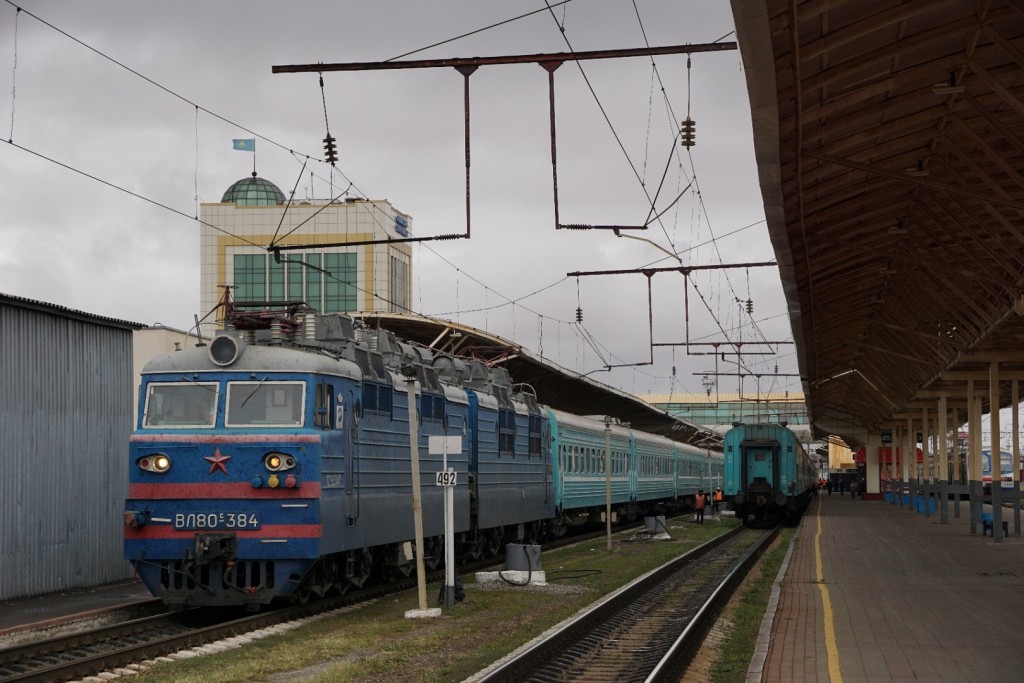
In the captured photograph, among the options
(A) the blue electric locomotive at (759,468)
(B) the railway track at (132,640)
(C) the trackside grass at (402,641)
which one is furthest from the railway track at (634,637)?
(A) the blue electric locomotive at (759,468)

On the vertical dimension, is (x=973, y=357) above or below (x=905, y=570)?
above

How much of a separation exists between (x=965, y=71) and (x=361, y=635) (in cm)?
940

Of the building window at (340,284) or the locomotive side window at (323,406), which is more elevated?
A: the building window at (340,284)

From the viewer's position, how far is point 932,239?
2462cm

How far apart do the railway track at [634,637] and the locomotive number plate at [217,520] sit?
392 cm

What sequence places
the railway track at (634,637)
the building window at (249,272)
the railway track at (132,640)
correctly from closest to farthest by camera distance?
the railway track at (132,640)
the railway track at (634,637)
the building window at (249,272)

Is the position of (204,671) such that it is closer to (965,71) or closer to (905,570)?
(965,71)

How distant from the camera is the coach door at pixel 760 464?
4338 centimetres

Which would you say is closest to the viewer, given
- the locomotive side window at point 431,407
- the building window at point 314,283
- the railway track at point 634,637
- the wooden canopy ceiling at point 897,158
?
the railway track at point 634,637

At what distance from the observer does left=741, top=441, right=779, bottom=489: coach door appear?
142 ft

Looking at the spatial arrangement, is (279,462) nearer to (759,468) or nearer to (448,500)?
(448,500)

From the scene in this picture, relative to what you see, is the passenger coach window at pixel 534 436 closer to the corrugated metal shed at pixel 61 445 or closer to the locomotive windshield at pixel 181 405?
the corrugated metal shed at pixel 61 445

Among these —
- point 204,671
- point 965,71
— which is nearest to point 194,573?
point 204,671

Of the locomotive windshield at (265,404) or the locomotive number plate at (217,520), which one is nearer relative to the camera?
the locomotive number plate at (217,520)
